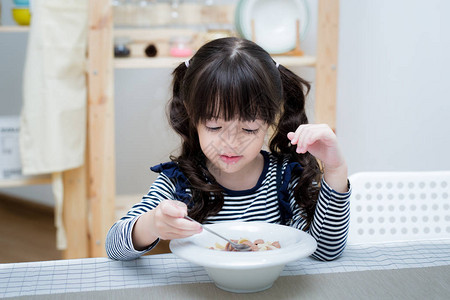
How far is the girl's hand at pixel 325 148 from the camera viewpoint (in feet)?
2.72

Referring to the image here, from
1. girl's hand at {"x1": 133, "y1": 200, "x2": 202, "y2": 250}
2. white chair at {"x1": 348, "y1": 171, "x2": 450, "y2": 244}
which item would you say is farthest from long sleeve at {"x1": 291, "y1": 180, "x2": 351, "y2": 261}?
girl's hand at {"x1": 133, "y1": 200, "x2": 202, "y2": 250}

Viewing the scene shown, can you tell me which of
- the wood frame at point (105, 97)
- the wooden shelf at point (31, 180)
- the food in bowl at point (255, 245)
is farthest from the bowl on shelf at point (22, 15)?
the food in bowl at point (255, 245)

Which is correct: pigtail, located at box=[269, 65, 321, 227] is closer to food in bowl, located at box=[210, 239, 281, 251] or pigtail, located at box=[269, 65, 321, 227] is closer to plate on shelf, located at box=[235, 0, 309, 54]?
food in bowl, located at box=[210, 239, 281, 251]

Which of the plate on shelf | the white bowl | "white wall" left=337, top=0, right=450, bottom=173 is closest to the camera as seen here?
the white bowl

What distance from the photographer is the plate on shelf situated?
2014 millimetres

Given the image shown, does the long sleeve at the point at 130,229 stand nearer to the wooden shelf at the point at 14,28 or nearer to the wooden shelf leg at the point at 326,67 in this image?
the wooden shelf leg at the point at 326,67

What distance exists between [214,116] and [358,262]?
346mm

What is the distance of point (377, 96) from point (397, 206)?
1.18 meters

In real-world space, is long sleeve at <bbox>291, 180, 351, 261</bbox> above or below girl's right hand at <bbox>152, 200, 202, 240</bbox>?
below

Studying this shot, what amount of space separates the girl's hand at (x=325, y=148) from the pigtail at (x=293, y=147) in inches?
5.4

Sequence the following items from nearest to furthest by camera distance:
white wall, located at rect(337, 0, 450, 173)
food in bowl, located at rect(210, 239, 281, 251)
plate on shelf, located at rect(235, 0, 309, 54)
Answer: food in bowl, located at rect(210, 239, 281, 251) < white wall, located at rect(337, 0, 450, 173) < plate on shelf, located at rect(235, 0, 309, 54)

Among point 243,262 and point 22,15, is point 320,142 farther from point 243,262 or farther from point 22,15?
point 22,15

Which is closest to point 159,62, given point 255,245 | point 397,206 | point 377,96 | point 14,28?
point 14,28

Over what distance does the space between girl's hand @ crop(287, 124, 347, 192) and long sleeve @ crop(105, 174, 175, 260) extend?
1.02 feet
